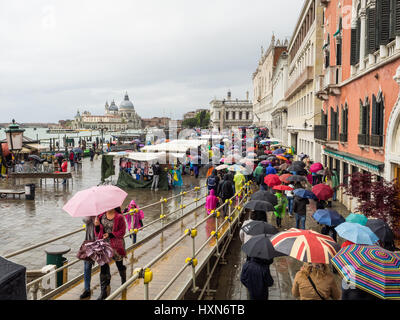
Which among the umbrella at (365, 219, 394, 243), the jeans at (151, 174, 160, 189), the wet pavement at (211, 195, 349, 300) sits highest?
the umbrella at (365, 219, 394, 243)

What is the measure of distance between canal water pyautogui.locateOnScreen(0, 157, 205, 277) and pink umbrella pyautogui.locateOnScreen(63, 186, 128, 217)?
130 inches

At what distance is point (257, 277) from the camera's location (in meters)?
→ 5.52

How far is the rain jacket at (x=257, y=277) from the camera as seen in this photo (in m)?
5.52

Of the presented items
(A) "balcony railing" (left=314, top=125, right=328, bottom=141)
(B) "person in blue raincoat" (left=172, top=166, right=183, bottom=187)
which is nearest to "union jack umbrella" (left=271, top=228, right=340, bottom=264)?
(A) "balcony railing" (left=314, top=125, right=328, bottom=141)

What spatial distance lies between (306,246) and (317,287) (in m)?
0.54

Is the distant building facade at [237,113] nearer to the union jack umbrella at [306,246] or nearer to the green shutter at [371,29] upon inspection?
the green shutter at [371,29]

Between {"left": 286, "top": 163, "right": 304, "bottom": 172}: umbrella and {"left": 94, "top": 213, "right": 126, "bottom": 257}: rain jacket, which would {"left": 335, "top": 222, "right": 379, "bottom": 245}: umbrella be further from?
{"left": 286, "top": 163, "right": 304, "bottom": 172}: umbrella

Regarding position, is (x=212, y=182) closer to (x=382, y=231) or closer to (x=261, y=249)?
(x=382, y=231)

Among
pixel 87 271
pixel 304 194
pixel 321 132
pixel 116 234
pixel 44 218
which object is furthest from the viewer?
pixel 321 132

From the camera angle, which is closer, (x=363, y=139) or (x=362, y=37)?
(x=363, y=139)

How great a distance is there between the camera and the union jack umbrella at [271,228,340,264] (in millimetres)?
5027

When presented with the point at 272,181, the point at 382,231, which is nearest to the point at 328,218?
the point at 382,231
